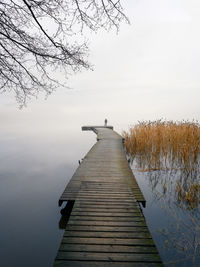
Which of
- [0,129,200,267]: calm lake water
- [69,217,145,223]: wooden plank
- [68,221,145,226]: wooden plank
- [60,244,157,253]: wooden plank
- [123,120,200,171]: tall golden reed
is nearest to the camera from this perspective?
[60,244,157,253]: wooden plank

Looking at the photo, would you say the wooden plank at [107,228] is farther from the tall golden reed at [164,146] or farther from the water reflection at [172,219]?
the tall golden reed at [164,146]

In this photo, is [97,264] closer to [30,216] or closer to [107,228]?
[107,228]

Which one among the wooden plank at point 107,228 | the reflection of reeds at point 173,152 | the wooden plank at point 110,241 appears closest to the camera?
the wooden plank at point 110,241

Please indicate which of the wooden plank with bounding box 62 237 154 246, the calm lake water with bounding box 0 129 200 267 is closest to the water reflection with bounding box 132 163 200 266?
the calm lake water with bounding box 0 129 200 267

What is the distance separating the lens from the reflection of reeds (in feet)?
16.2

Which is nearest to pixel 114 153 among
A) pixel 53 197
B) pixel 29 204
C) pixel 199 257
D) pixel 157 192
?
pixel 157 192

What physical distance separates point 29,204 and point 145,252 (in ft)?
14.0

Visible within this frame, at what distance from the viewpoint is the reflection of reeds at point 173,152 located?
16.2 ft

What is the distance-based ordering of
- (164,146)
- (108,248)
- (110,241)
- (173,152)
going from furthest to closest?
(173,152)
(164,146)
(110,241)
(108,248)

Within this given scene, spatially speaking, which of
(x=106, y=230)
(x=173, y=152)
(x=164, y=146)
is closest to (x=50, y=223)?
(x=106, y=230)

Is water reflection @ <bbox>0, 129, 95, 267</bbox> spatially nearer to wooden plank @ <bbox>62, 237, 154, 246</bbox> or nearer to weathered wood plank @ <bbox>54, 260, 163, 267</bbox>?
wooden plank @ <bbox>62, 237, 154, 246</bbox>

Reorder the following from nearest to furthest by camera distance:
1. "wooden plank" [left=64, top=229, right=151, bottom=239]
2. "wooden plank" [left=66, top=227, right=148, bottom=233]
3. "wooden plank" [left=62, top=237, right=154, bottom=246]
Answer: "wooden plank" [left=62, top=237, right=154, bottom=246], "wooden plank" [left=64, top=229, right=151, bottom=239], "wooden plank" [left=66, top=227, right=148, bottom=233]

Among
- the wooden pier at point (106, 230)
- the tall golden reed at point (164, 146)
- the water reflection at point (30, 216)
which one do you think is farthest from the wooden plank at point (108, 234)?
the tall golden reed at point (164, 146)

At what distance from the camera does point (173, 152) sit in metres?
7.08
